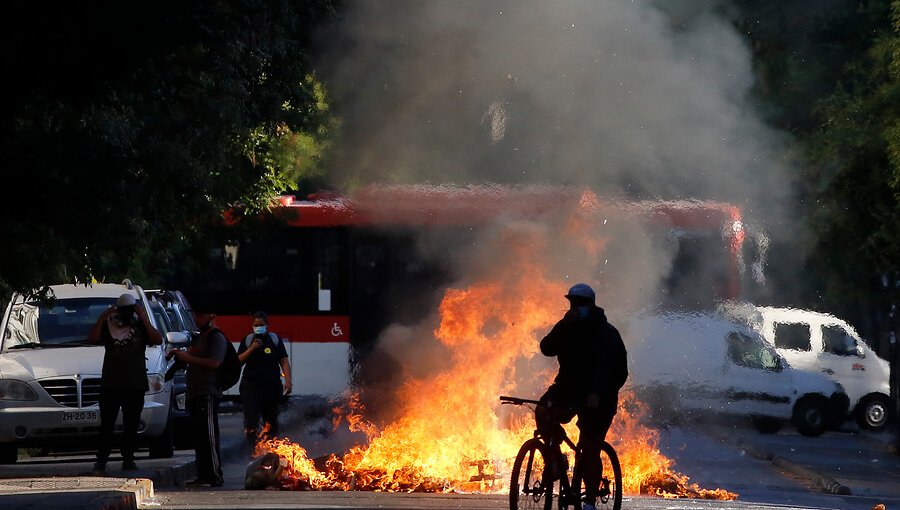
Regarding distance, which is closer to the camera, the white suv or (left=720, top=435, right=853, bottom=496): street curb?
(left=720, top=435, right=853, bottom=496): street curb

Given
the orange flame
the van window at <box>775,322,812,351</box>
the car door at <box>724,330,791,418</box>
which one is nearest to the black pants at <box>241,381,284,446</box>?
the orange flame

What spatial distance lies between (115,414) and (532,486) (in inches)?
233

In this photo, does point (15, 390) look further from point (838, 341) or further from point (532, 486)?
point (838, 341)

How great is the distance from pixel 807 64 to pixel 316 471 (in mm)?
20469

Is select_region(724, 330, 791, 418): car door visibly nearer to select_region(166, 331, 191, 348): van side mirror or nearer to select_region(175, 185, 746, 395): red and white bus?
select_region(175, 185, 746, 395): red and white bus

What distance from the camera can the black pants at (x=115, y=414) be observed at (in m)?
16.7

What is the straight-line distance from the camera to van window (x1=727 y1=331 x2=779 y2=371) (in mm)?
23837

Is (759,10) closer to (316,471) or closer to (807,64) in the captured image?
(807,64)

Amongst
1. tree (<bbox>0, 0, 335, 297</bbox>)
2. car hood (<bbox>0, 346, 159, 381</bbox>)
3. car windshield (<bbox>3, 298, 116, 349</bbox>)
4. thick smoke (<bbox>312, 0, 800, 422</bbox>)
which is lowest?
car hood (<bbox>0, 346, 159, 381</bbox>)

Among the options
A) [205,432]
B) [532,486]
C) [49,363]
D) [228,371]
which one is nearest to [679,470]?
[228,371]

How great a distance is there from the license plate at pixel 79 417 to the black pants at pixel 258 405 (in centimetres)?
195

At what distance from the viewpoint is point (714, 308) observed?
74.8 ft

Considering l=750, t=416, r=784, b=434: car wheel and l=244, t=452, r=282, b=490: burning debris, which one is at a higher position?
l=750, t=416, r=784, b=434: car wheel

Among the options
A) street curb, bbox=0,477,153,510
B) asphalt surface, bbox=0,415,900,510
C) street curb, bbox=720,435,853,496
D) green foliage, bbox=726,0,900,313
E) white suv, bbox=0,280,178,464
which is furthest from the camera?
green foliage, bbox=726,0,900,313
